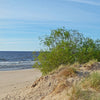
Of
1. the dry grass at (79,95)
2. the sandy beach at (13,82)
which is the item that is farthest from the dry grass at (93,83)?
the sandy beach at (13,82)

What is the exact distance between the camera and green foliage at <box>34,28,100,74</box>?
446 inches

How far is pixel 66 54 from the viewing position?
449 inches

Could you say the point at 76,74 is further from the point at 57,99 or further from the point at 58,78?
the point at 57,99

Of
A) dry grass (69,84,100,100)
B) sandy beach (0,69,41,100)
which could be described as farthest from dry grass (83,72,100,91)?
sandy beach (0,69,41,100)

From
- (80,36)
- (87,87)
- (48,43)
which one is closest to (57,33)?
(48,43)

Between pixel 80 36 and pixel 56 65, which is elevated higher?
pixel 80 36

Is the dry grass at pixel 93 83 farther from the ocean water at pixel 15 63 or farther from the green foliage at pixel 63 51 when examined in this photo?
the ocean water at pixel 15 63

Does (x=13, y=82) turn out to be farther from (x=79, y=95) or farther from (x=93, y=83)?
(x=79, y=95)

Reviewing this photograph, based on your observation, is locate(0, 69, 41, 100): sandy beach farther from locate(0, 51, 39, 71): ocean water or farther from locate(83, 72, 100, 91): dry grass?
locate(83, 72, 100, 91): dry grass

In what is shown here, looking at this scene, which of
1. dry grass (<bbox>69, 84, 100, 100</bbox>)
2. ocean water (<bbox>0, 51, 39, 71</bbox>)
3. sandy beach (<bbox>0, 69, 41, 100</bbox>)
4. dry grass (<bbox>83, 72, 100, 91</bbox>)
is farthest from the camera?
ocean water (<bbox>0, 51, 39, 71</bbox>)

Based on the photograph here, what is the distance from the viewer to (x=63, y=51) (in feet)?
37.3

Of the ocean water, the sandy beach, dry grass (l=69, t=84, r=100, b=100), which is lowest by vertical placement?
the ocean water

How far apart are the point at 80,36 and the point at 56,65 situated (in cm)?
292

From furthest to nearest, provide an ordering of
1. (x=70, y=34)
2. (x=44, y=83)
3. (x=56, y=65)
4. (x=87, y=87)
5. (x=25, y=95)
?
(x=70, y=34)
(x=56, y=65)
(x=44, y=83)
(x=25, y=95)
(x=87, y=87)
